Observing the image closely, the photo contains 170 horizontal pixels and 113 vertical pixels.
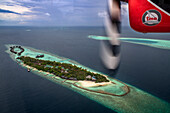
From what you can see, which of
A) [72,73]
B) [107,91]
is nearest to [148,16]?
Answer: [107,91]

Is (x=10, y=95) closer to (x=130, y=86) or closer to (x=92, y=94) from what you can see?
(x=92, y=94)

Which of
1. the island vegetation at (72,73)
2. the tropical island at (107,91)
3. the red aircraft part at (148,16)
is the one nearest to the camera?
the red aircraft part at (148,16)

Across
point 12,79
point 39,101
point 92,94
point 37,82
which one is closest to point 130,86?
point 92,94

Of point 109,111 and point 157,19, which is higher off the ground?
point 157,19

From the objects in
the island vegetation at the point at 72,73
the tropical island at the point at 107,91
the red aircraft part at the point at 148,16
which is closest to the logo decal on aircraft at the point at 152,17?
the red aircraft part at the point at 148,16

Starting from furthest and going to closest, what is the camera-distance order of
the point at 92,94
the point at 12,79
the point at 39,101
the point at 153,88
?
the point at 12,79, the point at 153,88, the point at 92,94, the point at 39,101

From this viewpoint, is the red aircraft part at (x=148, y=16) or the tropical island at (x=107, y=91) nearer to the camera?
the red aircraft part at (x=148, y=16)

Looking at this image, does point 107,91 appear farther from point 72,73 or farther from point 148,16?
point 148,16

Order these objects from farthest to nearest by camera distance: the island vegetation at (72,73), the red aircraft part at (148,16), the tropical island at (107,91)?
the island vegetation at (72,73)
the tropical island at (107,91)
the red aircraft part at (148,16)

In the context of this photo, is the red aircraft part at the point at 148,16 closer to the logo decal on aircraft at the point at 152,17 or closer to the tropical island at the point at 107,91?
the logo decal on aircraft at the point at 152,17
